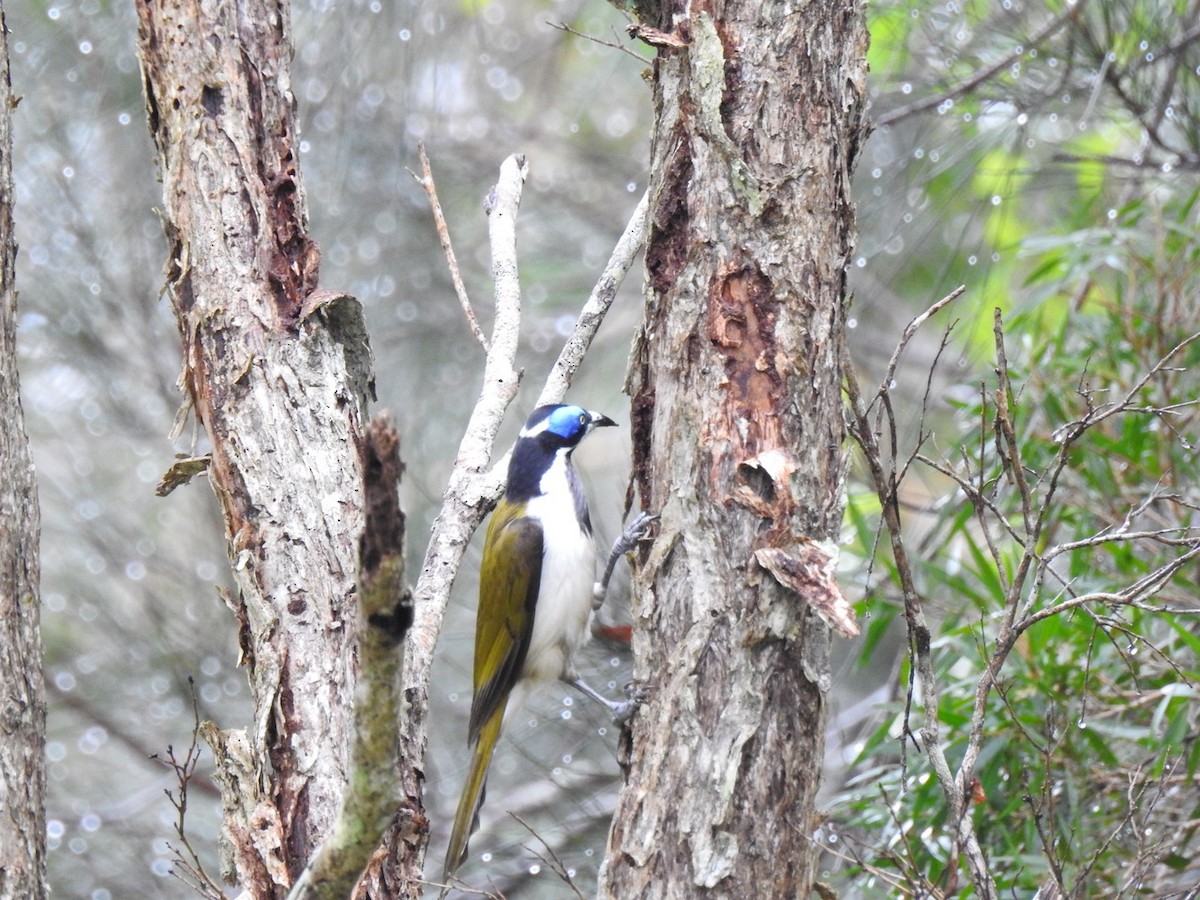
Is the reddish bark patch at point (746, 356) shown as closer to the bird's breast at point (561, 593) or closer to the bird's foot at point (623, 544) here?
the bird's foot at point (623, 544)

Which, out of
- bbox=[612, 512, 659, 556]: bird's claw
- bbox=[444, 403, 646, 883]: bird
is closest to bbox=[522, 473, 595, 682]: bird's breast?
bbox=[444, 403, 646, 883]: bird

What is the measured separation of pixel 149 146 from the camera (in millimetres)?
4805

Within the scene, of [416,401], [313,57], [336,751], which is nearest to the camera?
[336,751]

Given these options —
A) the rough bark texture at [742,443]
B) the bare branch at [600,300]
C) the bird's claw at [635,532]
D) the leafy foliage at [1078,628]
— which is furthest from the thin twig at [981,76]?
the rough bark texture at [742,443]

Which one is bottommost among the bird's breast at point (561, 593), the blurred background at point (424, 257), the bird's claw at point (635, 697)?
the bird's claw at point (635, 697)

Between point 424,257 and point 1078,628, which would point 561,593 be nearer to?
point 1078,628

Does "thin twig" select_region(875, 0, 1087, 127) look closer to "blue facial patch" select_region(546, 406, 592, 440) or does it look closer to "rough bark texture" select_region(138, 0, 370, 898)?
"blue facial patch" select_region(546, 406, 592, 440)

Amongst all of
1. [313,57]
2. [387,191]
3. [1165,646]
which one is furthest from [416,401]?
[1165,646]

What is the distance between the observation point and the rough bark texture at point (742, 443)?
→ 2.09 metres

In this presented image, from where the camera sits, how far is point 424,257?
16.9 ft

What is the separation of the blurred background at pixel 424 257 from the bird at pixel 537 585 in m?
0.34

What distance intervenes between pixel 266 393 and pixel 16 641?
2.10ft

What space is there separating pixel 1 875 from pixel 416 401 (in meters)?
3.10

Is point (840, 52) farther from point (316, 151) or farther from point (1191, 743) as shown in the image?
point (316, 151)
